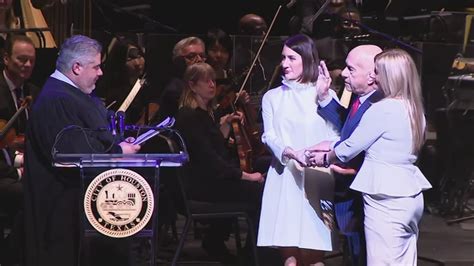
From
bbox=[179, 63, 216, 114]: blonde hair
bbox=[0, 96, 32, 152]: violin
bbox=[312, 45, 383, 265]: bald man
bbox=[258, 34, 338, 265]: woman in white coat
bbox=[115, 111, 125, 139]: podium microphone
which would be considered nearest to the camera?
bbox=[115, 111, 125, 139]: podium microphone

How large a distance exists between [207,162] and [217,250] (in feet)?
3.35

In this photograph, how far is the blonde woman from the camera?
5527 mm

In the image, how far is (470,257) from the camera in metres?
8.02

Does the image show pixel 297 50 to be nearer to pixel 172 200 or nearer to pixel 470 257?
pixel 172 200

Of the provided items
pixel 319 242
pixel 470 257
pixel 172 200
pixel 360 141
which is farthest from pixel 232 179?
pixel 470 257

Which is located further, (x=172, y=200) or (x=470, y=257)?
(x=470, y=257)

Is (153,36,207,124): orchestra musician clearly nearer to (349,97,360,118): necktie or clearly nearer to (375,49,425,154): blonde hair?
(349,97,360,118): necktie

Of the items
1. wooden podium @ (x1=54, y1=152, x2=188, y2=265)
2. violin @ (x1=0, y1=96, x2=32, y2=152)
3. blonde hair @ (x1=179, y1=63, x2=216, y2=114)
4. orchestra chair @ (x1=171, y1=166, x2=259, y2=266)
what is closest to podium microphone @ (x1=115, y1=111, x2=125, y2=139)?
wooden podium @ (x1=54, y1=152, x2=188, y2=265)

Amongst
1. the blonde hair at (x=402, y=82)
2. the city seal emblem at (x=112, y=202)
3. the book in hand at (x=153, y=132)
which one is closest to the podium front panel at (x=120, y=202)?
the city seal emblem at (x=112, y=202)

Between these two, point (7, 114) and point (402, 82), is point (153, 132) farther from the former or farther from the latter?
point (7, 114)

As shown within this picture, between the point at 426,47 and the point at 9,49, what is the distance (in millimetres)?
3304

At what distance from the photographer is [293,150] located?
6.10 m

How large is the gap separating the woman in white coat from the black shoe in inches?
55.9

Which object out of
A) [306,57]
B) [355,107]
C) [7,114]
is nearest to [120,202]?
[355,107]
